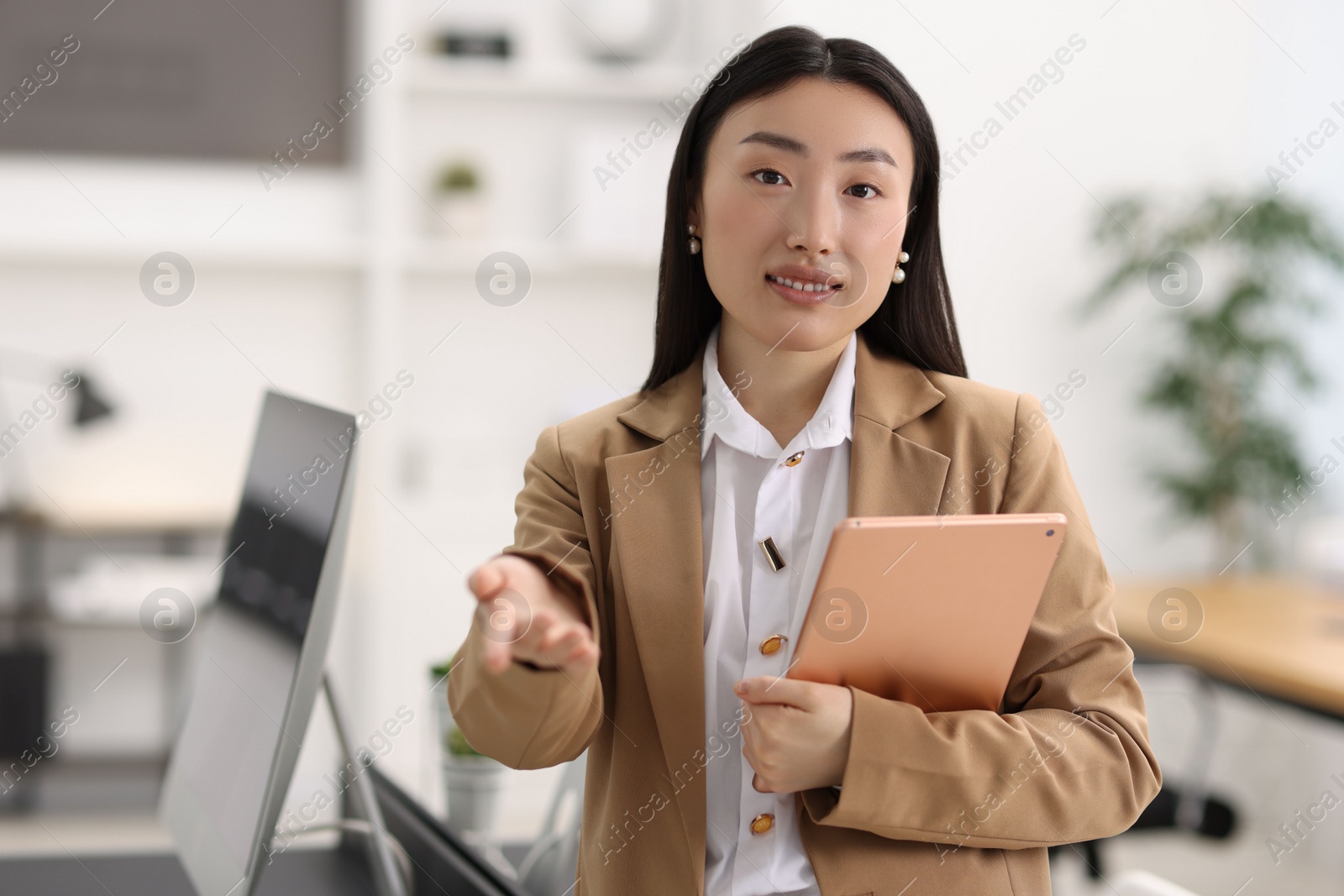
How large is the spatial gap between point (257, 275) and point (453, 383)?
71cm

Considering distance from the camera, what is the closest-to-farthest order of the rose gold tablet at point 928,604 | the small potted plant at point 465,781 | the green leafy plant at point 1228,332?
the rose gold tablet at point 928,604
the small potted plant at point 465,781
the green leafy plant at point 1228,332

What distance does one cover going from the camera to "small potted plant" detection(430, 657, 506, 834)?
1.47m

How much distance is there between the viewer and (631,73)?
3.88 meters

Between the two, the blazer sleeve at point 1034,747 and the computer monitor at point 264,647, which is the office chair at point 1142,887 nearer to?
the blazer sleeve at point 1034,747

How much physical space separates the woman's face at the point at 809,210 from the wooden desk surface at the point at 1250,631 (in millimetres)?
1809

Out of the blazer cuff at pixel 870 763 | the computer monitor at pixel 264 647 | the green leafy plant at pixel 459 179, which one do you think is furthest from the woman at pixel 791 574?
the green leafy plant at pixel 459 179

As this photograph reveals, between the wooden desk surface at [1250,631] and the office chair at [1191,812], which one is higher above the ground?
the wooden desk surface at [1250,631]

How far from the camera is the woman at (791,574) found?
0.97 metres

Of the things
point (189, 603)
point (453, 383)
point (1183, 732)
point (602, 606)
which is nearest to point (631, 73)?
point (453, 383)

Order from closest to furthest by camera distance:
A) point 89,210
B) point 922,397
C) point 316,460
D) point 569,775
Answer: point 316,460, point 922,397, point 569,775, point 89,210

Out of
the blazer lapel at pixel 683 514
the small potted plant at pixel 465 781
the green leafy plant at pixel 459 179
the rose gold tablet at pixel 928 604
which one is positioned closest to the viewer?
the rose gold tablet at pixel 928 604

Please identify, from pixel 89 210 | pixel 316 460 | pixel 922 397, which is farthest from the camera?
pixel 89 210

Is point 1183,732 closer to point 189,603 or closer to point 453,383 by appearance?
point 453,383

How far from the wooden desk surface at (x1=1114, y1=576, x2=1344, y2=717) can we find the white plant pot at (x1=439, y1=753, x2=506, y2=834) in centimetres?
175
